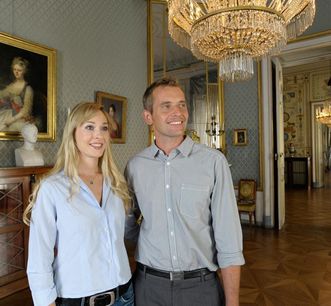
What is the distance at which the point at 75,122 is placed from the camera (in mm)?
1401

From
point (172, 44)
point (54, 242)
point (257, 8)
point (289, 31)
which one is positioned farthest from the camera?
point (172, 44)

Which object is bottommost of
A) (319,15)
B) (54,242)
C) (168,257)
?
(168,257)

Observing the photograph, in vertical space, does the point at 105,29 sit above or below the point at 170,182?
above

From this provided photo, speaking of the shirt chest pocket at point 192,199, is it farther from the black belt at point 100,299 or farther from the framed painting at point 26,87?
the framed painting at point 26,87

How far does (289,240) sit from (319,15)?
3.74 metres

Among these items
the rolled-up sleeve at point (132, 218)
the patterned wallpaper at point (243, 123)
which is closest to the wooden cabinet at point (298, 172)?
the patterned wallpaper at point (243, 123)

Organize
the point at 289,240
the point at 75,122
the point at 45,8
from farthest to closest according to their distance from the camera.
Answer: the point at 289,240 → the point at 45,8 → the point at 75,122

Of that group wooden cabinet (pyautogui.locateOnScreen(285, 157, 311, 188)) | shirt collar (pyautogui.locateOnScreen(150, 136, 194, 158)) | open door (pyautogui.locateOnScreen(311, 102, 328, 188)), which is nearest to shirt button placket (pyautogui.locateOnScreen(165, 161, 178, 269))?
shirt collar (pyautogui.locateOnScreen(150, 136, 194, 158))

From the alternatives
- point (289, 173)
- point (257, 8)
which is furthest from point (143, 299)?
point (289, 173)

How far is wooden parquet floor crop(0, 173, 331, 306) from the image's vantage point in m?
2.96

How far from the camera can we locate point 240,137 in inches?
245

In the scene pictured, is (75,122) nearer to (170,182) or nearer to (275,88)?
(170,182)

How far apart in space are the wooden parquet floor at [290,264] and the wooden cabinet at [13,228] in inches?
84.2

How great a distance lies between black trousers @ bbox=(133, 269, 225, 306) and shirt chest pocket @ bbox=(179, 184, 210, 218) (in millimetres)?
299
